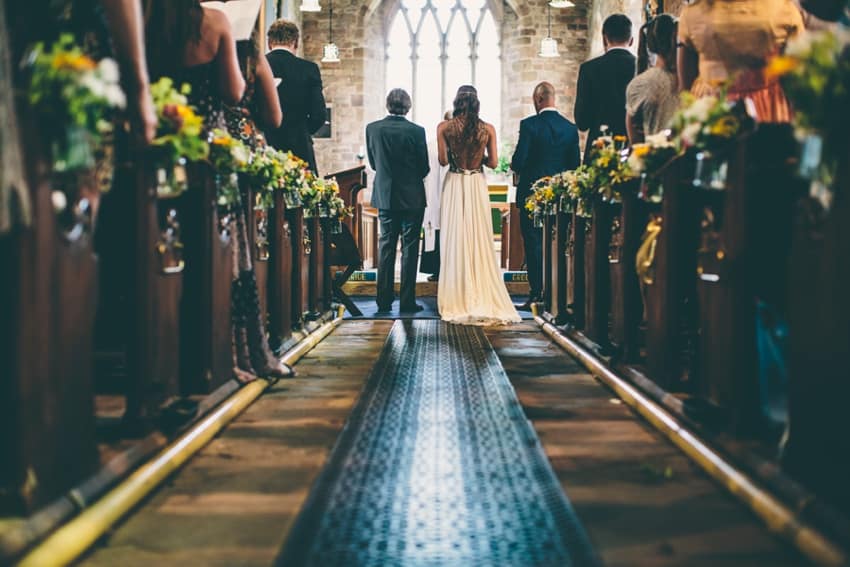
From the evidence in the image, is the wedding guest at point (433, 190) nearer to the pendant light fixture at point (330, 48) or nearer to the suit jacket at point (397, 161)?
the suit jacket at point (397, 161)

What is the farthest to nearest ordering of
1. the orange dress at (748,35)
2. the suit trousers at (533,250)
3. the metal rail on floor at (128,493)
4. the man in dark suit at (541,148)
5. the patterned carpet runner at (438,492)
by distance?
the suit trousers at (533,250) < the man in dark suit at (541,148) < the orange dress at (748,35) < the patterned carpet runner at (438,492) < the metal rail on floor at (128,493)

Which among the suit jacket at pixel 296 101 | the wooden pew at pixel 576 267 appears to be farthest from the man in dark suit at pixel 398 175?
the wooden pew at pixel 576 267

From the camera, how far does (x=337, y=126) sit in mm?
15977

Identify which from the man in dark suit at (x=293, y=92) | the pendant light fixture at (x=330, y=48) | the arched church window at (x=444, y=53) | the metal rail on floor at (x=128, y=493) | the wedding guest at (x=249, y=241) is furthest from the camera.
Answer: the arched church window at (x=444, y=53)

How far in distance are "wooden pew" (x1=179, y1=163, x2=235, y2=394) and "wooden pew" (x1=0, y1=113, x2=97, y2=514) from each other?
3.58 feet

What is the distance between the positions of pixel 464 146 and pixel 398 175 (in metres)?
0.61

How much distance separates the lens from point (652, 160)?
3.33m

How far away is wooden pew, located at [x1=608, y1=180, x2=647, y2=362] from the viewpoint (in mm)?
3916

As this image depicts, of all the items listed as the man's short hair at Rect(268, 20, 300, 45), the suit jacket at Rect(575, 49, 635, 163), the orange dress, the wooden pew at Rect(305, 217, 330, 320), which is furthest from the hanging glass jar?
the man's short hair at Rect(268, 20, 300, 45)

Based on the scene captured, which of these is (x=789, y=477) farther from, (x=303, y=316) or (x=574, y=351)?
(x=303, y=316)

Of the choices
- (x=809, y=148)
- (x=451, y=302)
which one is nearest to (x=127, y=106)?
(x=809, y=148)

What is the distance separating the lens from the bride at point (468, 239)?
22.6 ft

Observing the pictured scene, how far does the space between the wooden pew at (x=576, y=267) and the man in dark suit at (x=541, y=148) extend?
1.47 m

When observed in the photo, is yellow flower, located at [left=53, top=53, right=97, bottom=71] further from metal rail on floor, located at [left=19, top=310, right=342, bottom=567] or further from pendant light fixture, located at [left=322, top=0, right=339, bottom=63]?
pendant light fixture, located at [left=322, top=0, right=339, bottom=63]
